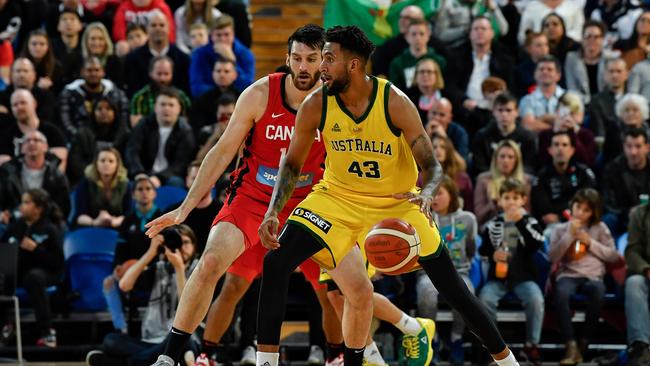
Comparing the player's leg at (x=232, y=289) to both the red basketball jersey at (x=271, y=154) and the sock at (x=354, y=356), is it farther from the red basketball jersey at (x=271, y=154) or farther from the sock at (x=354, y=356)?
the sock at (x=354, y=356)

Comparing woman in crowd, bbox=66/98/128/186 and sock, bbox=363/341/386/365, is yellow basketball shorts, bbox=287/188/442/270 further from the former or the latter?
woman in crowd, bbox=66/98/128/186

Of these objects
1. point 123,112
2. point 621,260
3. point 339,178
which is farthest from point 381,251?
point 123,112

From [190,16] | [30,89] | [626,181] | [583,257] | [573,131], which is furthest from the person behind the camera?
[190,16]

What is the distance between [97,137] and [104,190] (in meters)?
1.09

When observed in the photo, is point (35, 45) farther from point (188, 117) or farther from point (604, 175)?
point (604, 175)

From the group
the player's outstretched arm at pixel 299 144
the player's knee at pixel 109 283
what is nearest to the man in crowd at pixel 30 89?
the player's knee at pixel 109 283

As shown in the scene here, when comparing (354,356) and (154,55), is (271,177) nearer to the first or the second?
(354,356)

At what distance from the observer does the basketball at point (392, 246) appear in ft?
20.1

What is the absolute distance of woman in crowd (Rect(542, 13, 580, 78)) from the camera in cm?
1227

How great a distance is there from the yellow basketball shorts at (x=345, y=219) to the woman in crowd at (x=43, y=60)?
20.5ft

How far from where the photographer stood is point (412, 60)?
11945 millimetres

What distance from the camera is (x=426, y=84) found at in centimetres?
1142

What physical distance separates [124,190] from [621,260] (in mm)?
4271

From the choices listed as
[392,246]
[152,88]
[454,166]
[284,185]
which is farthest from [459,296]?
[152,88]
